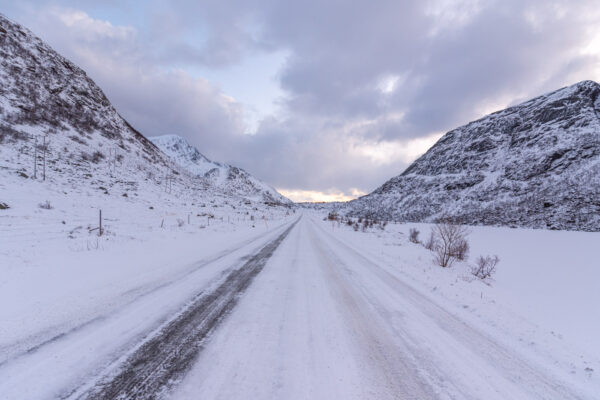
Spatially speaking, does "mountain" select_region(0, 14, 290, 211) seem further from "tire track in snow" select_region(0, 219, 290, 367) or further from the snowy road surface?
the snowy road surface

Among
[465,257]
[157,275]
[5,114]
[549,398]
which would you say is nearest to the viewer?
[549,398]

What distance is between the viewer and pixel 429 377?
2422mm

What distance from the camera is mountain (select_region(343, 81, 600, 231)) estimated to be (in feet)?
109

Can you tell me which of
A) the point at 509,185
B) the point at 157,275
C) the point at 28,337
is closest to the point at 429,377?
the point at 28,337

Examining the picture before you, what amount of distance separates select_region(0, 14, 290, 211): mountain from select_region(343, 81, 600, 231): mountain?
4611 cm

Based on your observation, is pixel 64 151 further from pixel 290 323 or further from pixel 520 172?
pixel 520 172

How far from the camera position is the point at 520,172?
48.0m

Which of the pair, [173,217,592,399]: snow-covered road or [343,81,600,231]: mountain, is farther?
[343,81,600,231]: mountain

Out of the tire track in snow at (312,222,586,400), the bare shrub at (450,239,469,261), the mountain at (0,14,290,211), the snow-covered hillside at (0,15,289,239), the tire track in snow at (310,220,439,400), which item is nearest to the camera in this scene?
the tire track in snow at (310,220,439,400)

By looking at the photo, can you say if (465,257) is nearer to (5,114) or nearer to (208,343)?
(208,343)

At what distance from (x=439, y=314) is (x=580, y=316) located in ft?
12.7

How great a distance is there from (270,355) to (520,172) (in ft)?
209

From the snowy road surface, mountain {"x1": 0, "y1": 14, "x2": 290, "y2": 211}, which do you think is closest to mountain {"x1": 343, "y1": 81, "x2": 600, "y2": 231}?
the snowy road surface

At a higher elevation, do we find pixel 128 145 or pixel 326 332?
pixel 128 145
